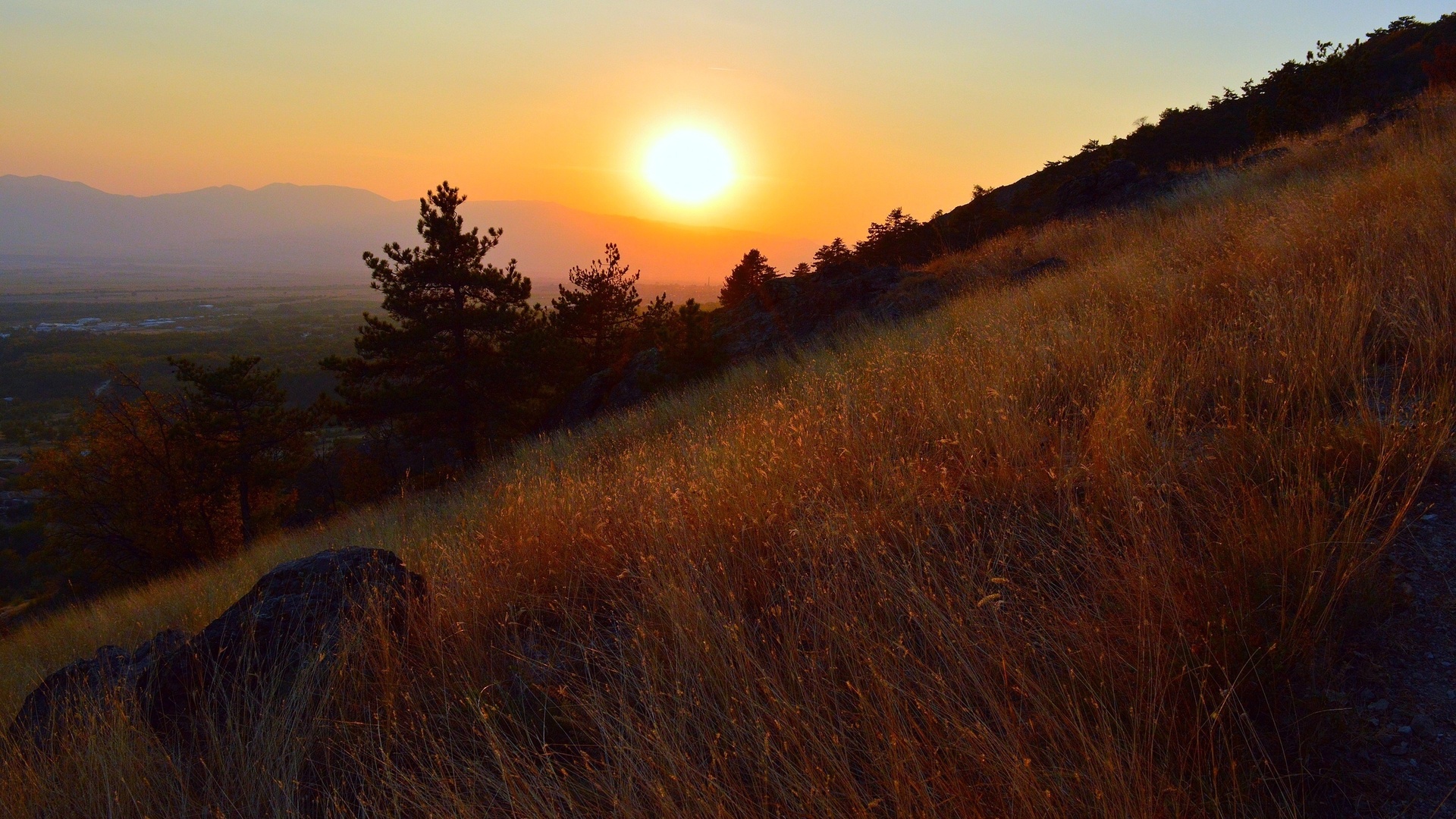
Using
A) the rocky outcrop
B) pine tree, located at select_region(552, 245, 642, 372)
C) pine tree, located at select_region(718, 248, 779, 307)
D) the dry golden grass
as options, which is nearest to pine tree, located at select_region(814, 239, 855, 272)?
pine tree, located at select_region(718, 248, 779, 307)

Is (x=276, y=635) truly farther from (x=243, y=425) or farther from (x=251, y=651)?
(x=243, y=425)

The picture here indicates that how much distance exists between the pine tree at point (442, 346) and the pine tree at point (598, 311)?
17.3 feet

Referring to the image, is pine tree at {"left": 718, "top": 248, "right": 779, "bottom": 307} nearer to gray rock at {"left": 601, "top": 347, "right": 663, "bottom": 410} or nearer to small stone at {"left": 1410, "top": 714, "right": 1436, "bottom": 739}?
gray rock at {"left": 601, "top": 347, "right": 663, "bottom": 410}

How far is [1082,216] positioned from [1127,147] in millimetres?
15219

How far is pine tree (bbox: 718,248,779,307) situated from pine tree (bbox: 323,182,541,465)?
875cm

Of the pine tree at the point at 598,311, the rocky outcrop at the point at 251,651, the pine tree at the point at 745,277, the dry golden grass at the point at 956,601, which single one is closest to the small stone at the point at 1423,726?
the dry golden grass at the point at 956,601

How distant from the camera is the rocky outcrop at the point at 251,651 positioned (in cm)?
292

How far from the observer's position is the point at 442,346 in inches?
719

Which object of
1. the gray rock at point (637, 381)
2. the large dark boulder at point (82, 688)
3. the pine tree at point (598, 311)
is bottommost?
the large dark boulder at point (82, 688)

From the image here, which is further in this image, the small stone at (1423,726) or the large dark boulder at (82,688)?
the large dark boulder at (82,688)

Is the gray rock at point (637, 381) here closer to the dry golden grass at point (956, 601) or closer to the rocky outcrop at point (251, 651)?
the dry golden grass at point (956, 601)

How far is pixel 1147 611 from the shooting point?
6.43 ft

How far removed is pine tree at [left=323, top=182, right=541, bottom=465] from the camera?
17.3 meters

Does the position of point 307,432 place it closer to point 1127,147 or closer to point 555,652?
point 555,652
